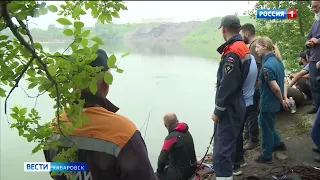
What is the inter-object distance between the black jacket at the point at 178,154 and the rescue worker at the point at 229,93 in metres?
0.44

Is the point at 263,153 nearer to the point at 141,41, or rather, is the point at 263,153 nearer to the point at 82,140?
the point at 82,140

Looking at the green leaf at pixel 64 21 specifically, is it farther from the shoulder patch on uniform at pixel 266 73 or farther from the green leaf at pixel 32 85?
the shoulder patch on uniform at pixel 266 73

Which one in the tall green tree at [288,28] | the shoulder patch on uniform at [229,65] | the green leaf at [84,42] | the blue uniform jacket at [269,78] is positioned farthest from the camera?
the tall green tree at [288,28]

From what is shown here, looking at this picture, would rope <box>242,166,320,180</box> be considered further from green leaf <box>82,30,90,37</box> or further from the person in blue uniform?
green leaf <box>82,30,90,37</box>

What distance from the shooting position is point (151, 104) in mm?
11234

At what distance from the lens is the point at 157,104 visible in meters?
11.3

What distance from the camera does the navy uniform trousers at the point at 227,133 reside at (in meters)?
2.81

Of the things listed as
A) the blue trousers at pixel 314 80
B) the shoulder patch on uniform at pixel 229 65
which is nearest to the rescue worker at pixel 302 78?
the blue trousers at pixel 314 80

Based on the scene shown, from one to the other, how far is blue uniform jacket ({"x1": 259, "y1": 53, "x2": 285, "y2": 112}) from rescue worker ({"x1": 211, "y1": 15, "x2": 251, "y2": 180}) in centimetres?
45

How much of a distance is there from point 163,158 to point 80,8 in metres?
2.43

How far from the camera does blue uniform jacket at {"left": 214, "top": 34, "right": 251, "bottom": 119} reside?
8.77 ft

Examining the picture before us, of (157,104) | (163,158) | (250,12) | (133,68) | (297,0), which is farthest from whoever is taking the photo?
(133,68)

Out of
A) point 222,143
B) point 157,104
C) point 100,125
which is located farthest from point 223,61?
point 157,104

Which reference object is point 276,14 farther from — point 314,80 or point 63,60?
point 63,60
